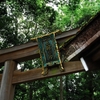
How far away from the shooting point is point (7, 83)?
14.3 ft

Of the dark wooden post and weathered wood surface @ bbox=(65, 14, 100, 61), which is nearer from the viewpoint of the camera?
weathered wood surface @ bbox=(65, 14, 100, 61)

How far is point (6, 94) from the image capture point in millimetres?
4211

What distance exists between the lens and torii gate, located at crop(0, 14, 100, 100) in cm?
217

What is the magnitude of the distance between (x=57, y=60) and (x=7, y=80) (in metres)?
1.56

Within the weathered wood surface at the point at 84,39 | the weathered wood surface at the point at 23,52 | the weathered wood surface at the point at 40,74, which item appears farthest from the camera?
the weathered wood surface at the point at 23,52

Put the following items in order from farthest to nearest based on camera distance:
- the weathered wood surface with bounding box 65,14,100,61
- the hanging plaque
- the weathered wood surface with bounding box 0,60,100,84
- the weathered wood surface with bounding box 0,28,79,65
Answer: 1. the weathered wood surface with bounding box 0,28,79,65
2. the hanging plaque
3. the weathered wood surface with bounding box 0,60,100,84
4. the weathered wood surface with bounding box 65,14,100,61

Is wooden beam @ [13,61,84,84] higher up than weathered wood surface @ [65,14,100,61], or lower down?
higher up

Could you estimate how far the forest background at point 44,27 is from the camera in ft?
29.2

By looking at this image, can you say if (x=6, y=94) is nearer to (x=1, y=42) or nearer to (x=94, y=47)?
(x=94, y=47)

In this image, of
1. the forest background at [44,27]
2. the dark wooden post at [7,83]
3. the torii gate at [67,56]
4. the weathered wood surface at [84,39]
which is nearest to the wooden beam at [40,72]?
the torii gate at [67,56]

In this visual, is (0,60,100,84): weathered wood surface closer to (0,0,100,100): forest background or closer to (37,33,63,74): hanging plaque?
(37,33,63,74): hanging plaque

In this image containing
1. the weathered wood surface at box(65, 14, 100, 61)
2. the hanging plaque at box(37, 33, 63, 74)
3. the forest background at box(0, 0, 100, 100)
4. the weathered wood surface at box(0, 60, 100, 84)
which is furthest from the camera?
the forest background at box(0, 0, 100, 100)

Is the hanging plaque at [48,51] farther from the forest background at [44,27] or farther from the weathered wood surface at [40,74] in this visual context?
the forest background at [44,27]

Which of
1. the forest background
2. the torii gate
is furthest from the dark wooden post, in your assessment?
the forest background
